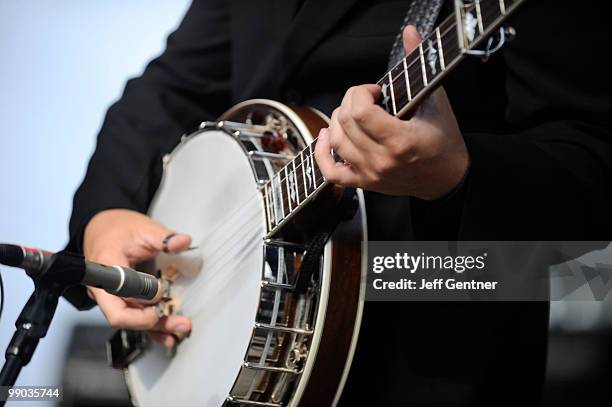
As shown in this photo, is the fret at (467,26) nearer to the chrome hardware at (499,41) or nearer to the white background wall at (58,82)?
the chrome hardware at (499,41)

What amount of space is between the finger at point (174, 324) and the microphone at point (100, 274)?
19 cm

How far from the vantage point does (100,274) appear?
92 centimetres

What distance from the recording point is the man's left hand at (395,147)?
83 cm

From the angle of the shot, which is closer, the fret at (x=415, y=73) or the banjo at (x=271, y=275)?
the fret at (x=415, y=73)

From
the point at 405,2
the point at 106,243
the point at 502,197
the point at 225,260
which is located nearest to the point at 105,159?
the point at 106,243

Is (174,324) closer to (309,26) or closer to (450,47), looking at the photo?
(309,26)

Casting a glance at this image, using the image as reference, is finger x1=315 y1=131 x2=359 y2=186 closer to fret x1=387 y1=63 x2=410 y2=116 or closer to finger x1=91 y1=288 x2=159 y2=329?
fret x1=387 y1=63 x2=410 y2=116

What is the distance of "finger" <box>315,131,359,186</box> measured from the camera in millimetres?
900

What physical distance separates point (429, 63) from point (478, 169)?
0.15 m

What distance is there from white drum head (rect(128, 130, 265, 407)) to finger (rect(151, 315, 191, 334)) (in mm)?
12

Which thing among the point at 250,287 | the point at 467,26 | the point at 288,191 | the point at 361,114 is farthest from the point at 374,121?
the point at 250,287

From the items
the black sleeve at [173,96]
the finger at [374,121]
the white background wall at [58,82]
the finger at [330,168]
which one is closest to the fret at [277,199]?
the finger at [330,168]

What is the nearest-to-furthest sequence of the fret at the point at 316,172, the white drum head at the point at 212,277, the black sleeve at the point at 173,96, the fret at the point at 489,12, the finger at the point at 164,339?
the fret at the point at 489,12 < the fret at the point at 316,172 < the white drum head at the point at 212,277 < the finger at the point at 164,339 < the black sleeve at the point at 173,96

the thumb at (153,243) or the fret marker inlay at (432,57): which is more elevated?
the fret marker inlay at (432,57)
